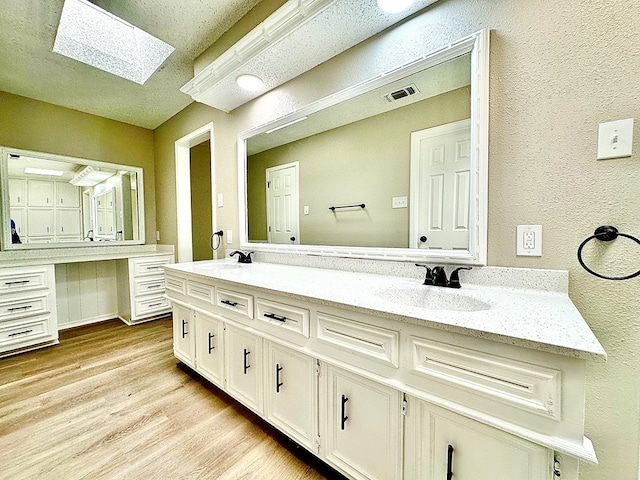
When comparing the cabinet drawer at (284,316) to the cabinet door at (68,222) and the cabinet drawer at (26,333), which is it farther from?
the cabinet door at (68,222)

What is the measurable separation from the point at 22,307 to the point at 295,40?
320 centimetres

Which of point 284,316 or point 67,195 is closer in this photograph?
point 284,316

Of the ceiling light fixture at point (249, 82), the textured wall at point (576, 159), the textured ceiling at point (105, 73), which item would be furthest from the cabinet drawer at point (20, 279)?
the textured wall at point (576, 159)

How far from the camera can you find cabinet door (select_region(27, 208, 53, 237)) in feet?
8.74

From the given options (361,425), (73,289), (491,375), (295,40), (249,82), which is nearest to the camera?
(491,375)

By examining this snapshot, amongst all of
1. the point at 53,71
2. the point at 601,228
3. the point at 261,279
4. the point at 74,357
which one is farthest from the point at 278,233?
the point at 53,71

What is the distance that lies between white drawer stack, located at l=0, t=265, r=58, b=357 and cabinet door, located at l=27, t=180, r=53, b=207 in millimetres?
729

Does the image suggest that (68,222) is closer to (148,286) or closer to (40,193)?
(40,193)

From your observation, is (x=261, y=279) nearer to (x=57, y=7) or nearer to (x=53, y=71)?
(x=57, y=7)

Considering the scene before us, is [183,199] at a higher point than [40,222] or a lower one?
higher

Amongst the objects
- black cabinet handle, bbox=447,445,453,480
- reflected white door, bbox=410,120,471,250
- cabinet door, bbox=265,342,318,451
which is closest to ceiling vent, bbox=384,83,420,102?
reflected white door, bbox=410,120,471,250

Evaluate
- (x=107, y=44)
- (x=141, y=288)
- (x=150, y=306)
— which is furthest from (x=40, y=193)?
(x=107, y=44)

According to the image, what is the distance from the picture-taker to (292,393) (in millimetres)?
1215

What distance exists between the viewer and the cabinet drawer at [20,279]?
7.47 feet
